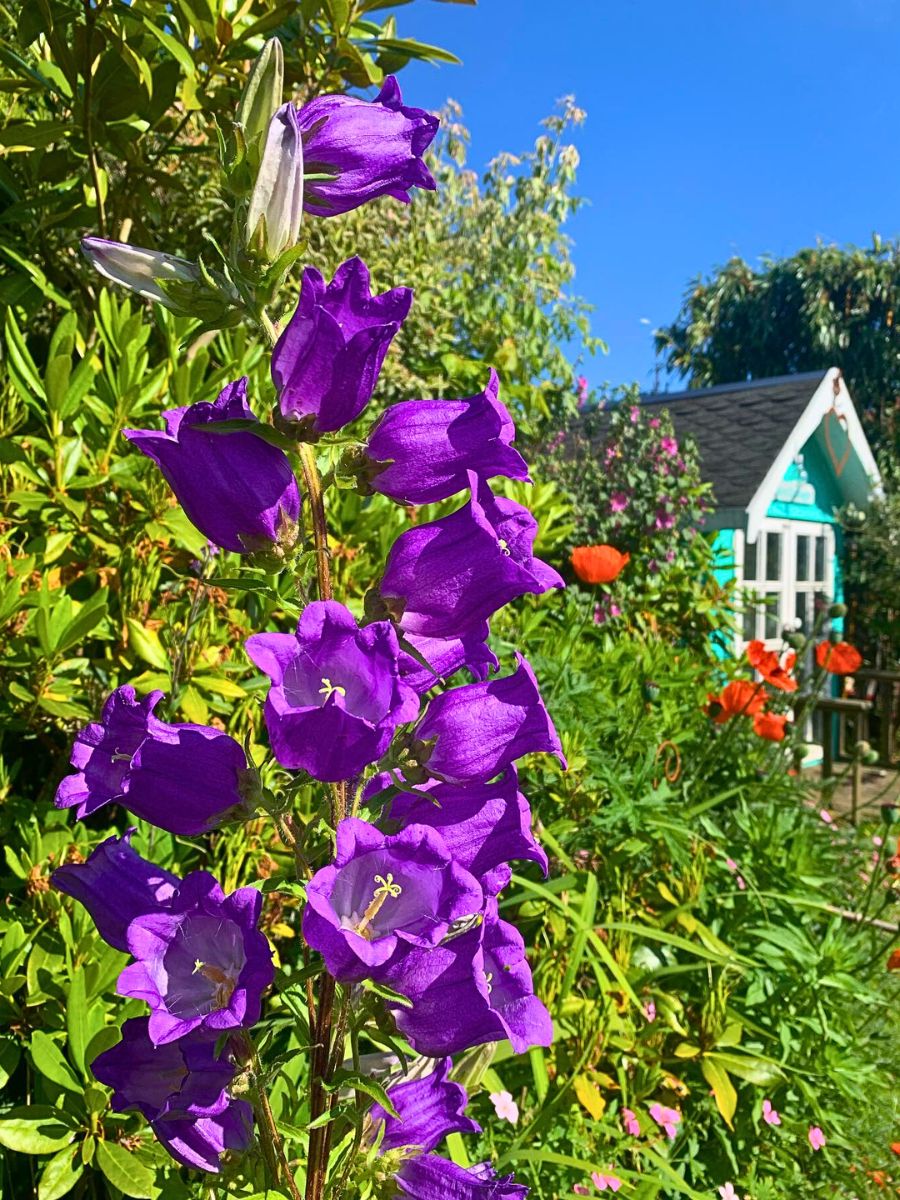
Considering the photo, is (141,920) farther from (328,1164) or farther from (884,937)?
(884,937)

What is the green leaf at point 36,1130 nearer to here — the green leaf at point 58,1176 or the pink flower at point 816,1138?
the green leaf at point 58,1176

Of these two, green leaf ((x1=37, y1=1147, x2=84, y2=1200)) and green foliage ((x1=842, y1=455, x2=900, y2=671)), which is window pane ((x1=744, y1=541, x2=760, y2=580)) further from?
green leaf ((x1=37, y1=1147, x2=84, y2=1200))

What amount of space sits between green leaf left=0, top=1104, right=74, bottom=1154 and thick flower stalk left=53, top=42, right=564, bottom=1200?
58 cm

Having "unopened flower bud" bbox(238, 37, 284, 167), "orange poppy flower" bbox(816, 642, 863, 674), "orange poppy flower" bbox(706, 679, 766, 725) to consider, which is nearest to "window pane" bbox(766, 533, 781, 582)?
"orange poppy flower" bbox(816, 642, 863, 674)

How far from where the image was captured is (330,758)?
30.9 inches

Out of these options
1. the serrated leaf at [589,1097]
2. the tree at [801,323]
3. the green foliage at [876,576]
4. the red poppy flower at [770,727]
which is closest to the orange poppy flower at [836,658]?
the red poppy flower at [770,727]

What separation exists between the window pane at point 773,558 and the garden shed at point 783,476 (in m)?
0.01

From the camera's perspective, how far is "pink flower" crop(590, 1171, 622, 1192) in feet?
5.69

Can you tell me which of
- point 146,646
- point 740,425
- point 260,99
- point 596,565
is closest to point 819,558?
point 740,425

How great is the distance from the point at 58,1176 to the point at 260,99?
4.66 ft

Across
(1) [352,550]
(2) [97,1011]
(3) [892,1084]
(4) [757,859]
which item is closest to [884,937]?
(3) [892,1084]

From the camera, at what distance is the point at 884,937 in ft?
12.6

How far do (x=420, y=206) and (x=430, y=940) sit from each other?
4.48 metres

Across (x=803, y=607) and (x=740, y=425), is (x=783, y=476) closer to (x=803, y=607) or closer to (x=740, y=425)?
(x=740, y=425)
